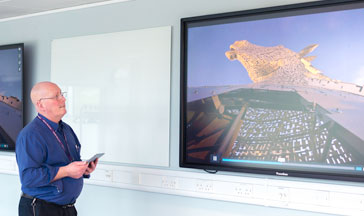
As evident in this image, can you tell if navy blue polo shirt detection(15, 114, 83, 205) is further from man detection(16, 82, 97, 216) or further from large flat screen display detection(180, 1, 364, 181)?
large flat screen display detection(180, 1, 364, 181)

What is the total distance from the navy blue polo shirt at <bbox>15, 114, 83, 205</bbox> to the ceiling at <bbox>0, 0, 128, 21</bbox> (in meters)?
1.21

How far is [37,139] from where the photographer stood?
6.44ft

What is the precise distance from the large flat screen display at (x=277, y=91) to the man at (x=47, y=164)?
0.77 meters

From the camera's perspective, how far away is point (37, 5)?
2947 mm

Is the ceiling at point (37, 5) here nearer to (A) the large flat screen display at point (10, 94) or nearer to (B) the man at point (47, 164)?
(A) the large flat screen display at point (10, 94)

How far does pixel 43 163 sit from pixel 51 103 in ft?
1.19

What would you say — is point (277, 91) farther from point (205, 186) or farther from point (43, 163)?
point (43, 163)

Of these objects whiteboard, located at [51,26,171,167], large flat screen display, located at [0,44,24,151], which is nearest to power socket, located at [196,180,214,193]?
whiteboard, located at [51,26,171,167]

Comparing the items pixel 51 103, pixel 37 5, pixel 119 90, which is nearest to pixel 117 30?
pixel 119 90

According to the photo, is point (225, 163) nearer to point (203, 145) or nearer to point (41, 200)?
point (203, 145)

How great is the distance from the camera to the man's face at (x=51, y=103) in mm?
2066

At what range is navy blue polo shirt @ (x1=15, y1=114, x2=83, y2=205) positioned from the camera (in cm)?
191

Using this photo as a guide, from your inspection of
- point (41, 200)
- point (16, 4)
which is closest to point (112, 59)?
point (16, 4)

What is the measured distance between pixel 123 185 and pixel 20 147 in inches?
37.9
